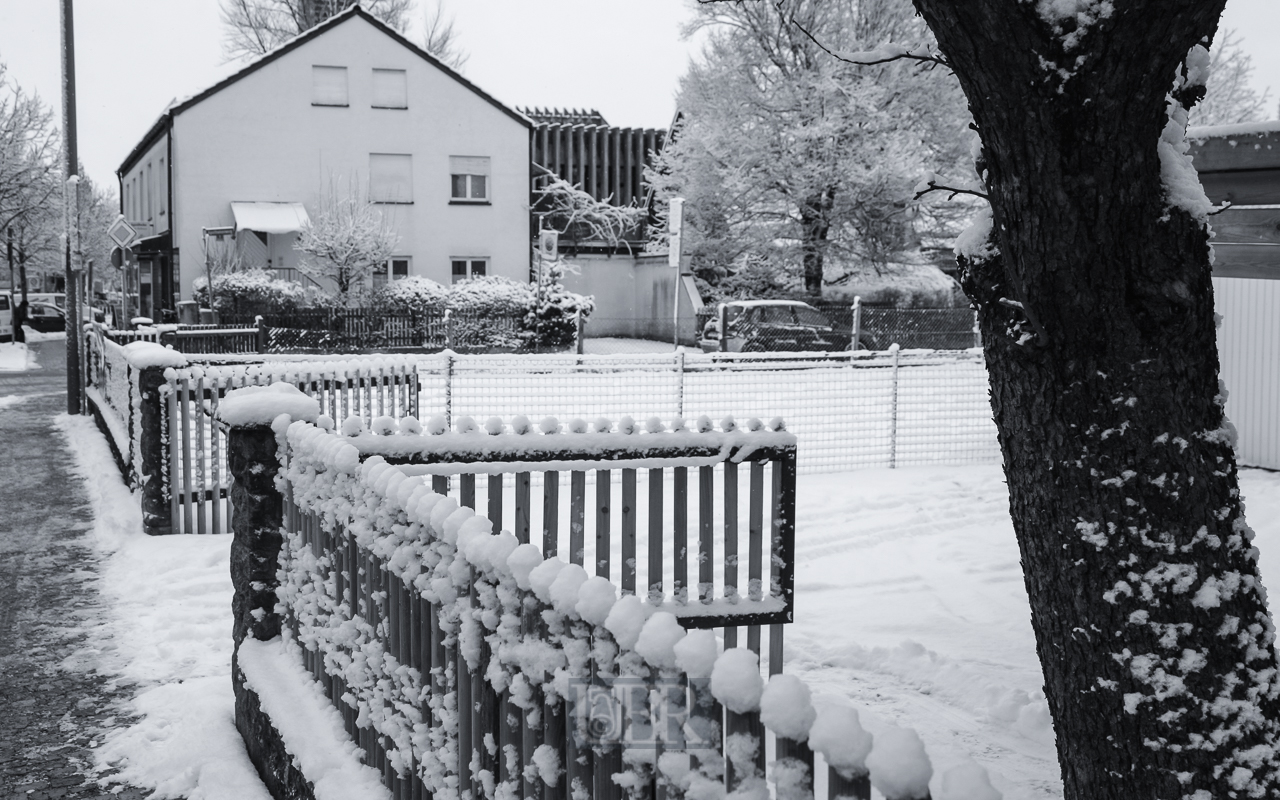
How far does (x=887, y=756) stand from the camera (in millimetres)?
1696

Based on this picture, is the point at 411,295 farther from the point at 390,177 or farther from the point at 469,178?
the point at 469,178

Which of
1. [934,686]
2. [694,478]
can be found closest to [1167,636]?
[934,686]

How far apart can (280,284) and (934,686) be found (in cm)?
2681

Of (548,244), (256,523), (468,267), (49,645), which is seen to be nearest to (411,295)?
(548,244)

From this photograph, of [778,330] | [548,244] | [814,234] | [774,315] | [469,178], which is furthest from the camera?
[469,178]

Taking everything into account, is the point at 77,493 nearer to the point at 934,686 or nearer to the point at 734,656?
the point at 934,686

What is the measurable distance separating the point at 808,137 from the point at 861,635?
86.8 ft

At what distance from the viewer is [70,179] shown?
1756 cm

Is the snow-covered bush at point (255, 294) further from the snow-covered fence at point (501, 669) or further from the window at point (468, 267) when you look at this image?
the snow-covered fence at point (501, 669)

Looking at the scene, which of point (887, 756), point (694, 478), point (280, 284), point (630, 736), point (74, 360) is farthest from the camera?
point (280, 284)

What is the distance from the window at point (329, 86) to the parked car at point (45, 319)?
17.0 meters

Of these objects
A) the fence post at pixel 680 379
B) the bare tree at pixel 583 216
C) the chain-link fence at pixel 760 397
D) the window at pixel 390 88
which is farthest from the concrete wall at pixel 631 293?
the fence post at pixel 680 379

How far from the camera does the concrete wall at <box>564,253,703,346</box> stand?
34531mm

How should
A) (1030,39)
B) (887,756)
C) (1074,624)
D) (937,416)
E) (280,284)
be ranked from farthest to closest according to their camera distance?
(280,284) < (937,416) < (1074,624) < (1030,39) < (887,756)
